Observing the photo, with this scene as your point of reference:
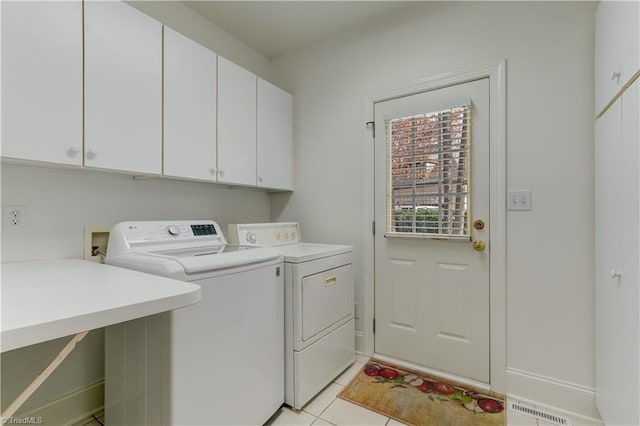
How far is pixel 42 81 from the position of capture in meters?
1.30

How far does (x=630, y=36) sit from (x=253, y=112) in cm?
199

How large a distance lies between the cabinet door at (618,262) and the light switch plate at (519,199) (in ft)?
0.99

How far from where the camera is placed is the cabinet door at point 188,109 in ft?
5.77

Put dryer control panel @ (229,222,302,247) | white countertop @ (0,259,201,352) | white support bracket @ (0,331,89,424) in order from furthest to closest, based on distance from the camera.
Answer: dryer control panel @ (229,222,302,247)
white support bracket @ (0,331,89,424)
white countertop @ (0,259,201,352)

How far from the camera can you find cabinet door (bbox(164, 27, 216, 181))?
176 cm

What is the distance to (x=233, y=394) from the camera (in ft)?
4.71

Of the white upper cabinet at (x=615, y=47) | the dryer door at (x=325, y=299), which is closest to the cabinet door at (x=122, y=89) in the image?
the dryer door at (x=325, y=299)

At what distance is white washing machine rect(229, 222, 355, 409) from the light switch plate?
104 centimetres

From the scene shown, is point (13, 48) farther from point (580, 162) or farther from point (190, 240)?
point (580, 162)

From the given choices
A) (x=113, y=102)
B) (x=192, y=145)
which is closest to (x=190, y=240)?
(x=192, y=145)

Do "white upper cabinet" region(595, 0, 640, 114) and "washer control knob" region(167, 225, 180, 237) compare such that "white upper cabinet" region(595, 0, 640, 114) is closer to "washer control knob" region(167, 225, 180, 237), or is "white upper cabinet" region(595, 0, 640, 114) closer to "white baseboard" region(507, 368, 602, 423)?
"white baseboard" region(507, 368, 602, 423)

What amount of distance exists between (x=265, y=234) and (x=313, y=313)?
2.43 ft

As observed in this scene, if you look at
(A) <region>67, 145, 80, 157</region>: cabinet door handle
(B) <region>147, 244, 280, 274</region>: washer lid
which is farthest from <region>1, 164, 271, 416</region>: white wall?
(B) <region>147, 244, 280, 274</region>: washer lid

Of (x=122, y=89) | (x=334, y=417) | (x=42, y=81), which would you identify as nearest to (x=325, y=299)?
(x=334, y=417)
